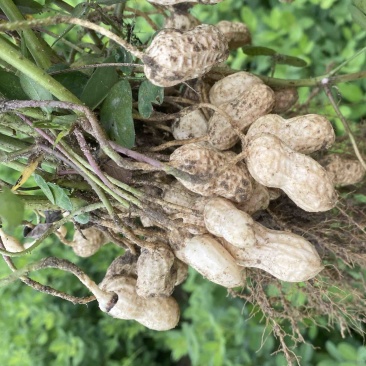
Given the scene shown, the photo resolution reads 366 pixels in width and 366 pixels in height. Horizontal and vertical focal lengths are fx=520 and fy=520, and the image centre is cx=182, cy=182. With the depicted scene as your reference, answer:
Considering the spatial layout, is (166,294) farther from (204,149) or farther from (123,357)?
(123,357)

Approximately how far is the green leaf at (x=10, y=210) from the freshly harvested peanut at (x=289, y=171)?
0.29m

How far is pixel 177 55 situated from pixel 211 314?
103cm

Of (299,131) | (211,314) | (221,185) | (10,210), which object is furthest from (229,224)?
(211,314)

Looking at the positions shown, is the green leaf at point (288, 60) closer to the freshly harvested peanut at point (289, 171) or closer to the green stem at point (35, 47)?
the freshly harvested peanut at point (289, 171)

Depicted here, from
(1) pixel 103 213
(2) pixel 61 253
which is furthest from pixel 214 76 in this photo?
(2) pixel 61 253

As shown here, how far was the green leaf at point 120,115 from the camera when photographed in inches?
26.9

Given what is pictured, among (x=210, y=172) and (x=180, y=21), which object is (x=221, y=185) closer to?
(x=210, y=172)

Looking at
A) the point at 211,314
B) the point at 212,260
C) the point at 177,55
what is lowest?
the point at 211,314

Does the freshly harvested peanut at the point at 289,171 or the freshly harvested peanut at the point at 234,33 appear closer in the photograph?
the freshly harvested peanut at the point at 289,171

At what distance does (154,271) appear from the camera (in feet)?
2.44

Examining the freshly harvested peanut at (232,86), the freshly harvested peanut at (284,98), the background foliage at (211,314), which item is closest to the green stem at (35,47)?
the freshly harvested peanut at (232,86)

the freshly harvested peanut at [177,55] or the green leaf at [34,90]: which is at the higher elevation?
the freshly harvested peanut at [177,55]

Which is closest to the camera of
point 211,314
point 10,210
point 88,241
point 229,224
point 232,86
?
point 10,210

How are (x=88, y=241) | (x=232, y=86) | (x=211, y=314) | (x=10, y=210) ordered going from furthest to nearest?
1. (x=211, y=314)
2. (x=88, y=241)
3. (x=232, y=86)
4. (x=10, y=210)
